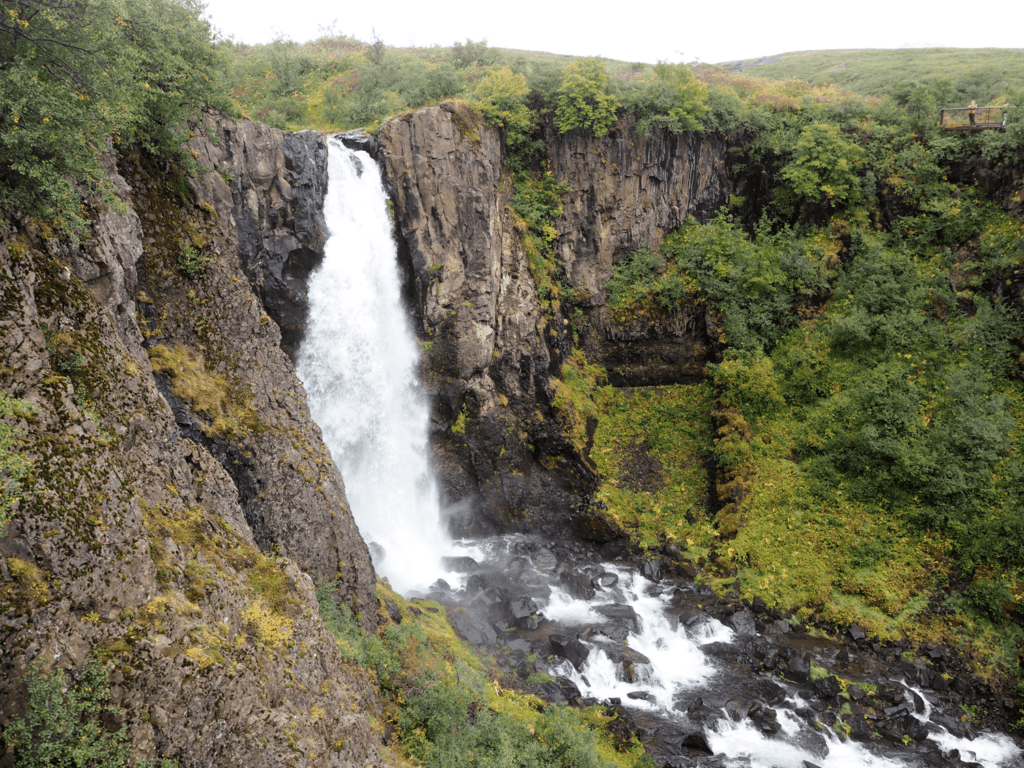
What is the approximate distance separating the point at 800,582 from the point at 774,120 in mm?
21094

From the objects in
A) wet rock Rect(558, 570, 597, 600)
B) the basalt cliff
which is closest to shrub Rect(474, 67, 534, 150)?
the basalt cliff

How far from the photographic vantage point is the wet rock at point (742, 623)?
16.8m

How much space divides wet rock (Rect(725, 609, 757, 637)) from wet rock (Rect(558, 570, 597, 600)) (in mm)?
4467

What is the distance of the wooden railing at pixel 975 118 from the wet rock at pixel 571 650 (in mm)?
26494

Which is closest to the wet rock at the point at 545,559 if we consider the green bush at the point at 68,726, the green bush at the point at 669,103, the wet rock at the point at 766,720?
the wet rock at the point at 766,720

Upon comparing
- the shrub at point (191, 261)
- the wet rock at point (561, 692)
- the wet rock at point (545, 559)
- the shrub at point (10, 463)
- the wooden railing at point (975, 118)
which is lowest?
the wet rock at point (561, 692)

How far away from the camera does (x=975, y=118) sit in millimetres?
22500

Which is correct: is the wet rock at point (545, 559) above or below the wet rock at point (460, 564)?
below

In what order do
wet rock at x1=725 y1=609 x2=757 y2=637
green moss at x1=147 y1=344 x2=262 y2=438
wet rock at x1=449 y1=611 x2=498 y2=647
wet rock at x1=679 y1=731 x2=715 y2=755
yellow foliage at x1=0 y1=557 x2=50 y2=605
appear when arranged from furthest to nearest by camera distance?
wet rock at x1=725 y1=609 x2=757 y2=637, wet rock at x1=449 y1=611 x2=498 y2=647, wet rock at x1=679 y1=731 x2=715 y2=755, green moss at x1=147 y1=344 x2=262 y2=438, yellow foliage at x1=0 y1=557 x2=50 y2=605

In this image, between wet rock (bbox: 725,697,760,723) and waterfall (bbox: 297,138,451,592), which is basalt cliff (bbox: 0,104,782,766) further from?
wet rock (bbox: 725,697,760,723)

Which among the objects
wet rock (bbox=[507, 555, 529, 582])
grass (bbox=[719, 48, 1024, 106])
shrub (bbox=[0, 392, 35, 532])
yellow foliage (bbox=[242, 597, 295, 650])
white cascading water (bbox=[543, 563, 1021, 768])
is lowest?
white cascading water (bbox=[543, 563, 1021, 768])

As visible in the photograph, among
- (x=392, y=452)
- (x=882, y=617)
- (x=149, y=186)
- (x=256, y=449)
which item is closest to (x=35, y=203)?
(x=149, y=186)

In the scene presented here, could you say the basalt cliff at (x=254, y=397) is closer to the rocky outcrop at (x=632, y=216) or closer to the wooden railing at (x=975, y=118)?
the rocky outcrop at (x=632, y=216)

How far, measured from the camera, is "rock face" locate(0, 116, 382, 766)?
5.32m
